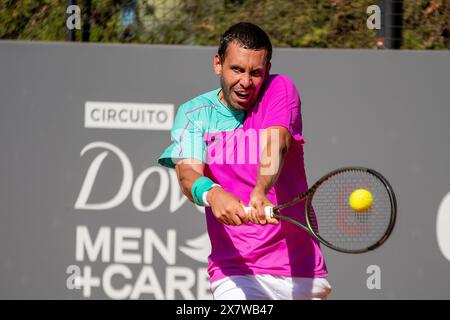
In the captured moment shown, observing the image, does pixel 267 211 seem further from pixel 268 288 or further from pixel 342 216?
pixel 342 216

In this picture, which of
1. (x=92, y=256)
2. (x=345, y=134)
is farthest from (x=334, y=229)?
A: (x=92, y=256)

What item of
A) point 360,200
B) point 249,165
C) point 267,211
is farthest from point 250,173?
point 360,200

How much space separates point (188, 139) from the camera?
396cm

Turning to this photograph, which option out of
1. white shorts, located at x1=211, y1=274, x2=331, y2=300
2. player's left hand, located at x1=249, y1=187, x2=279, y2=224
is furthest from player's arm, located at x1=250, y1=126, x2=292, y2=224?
white shorts, located at x1=211, y1=274, x2=331, y2=300

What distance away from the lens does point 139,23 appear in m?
6.22

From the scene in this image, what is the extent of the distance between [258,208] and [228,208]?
0.11m

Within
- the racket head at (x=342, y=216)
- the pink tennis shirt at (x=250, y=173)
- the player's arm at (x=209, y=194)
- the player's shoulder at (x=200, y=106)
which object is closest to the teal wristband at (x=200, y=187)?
the player's arm at (x=209, y=194)

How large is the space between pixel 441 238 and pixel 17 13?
309cm

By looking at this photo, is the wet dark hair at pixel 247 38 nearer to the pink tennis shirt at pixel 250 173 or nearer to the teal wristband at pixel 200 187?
the pink tennis shirt at pixel 250 173

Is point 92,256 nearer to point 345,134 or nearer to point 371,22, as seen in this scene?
point 345,134

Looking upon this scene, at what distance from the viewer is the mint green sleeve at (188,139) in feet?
12.9

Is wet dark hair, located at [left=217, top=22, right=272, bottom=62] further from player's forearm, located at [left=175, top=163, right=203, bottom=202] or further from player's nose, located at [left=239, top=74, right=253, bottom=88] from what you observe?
player's forearm, located at [left=175, top=163, right=203, bottom=202]

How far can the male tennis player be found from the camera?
152 inches

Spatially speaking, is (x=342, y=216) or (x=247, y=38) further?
(x=342, y=216)
